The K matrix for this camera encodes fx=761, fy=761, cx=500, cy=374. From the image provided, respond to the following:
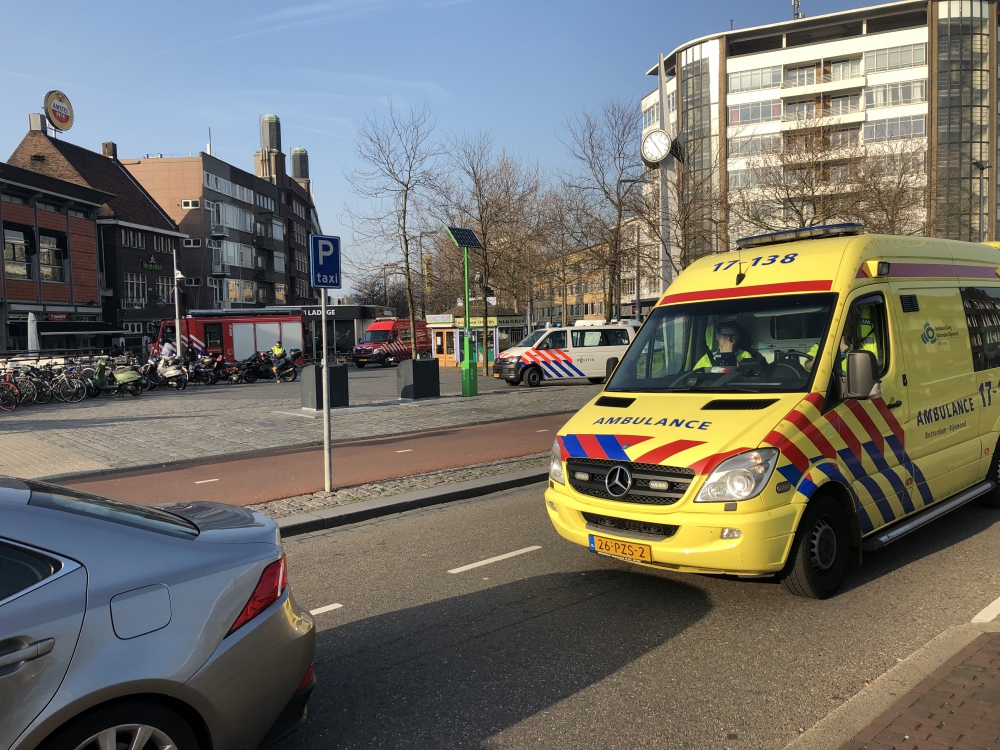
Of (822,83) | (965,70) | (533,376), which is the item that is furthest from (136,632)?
(965,70)

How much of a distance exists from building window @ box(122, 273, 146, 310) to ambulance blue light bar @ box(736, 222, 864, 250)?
164ft

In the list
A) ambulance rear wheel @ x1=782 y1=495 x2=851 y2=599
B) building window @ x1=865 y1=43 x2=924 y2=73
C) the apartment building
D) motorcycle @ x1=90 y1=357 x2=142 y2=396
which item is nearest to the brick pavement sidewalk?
ambulance rear wheel @ x1=782 y1=495 x2=851 y2=599

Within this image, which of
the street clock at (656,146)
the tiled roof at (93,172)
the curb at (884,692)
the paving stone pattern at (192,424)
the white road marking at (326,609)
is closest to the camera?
the curb at (884,692)

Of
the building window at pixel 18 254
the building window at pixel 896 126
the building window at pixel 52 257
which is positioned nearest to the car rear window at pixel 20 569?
the building window at pixel 18 254

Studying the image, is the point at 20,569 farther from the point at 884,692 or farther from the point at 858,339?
the point at 858,339

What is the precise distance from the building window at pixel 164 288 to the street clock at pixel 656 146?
45204 mm

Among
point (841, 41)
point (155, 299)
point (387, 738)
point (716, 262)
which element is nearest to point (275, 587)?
point (387, 738)

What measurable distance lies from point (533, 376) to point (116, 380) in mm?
12476

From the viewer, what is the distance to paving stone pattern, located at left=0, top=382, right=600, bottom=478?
11320 mm

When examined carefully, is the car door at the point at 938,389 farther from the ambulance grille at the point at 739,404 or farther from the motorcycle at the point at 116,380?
the motorcycle at the point at 116,380

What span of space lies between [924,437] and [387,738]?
14.7 feet

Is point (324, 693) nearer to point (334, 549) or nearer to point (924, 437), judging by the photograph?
point (334, 549)

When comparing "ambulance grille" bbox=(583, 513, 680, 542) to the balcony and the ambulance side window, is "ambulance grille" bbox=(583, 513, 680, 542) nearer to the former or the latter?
the ambulance side window

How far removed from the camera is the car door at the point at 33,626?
2176mm
